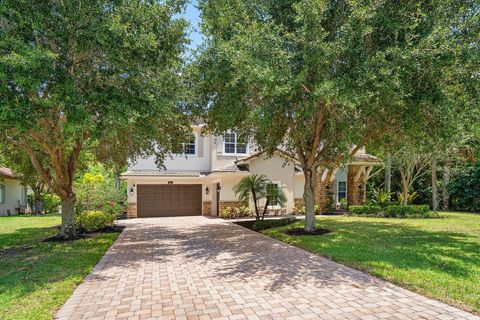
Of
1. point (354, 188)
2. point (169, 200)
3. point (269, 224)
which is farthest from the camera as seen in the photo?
point (354, 188)

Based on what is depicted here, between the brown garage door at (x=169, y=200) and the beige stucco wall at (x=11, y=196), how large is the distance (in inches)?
540

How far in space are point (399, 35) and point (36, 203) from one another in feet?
102

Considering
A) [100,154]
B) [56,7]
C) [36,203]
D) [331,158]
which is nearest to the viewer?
[56,7]

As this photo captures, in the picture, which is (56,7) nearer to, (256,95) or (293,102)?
(256,95)

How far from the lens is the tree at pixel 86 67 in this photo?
8312 millimetres

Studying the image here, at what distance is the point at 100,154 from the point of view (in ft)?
56.5

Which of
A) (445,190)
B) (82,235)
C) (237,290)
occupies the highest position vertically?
(445,190)

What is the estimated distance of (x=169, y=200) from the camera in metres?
24.8

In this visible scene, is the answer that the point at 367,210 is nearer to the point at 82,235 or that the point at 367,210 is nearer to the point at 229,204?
the point at 229,204

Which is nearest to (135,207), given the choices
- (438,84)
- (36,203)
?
(36,203)

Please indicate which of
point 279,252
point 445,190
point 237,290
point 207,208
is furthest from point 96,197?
point 445,190

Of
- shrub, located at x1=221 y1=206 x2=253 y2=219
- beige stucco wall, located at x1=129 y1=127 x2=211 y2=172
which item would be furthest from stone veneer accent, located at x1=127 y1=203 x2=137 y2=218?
shrub, located at x1=221 y1=206 x2=253 y2=219

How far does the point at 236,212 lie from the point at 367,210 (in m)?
8.61

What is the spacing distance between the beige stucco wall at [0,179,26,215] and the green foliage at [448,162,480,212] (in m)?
36.0
